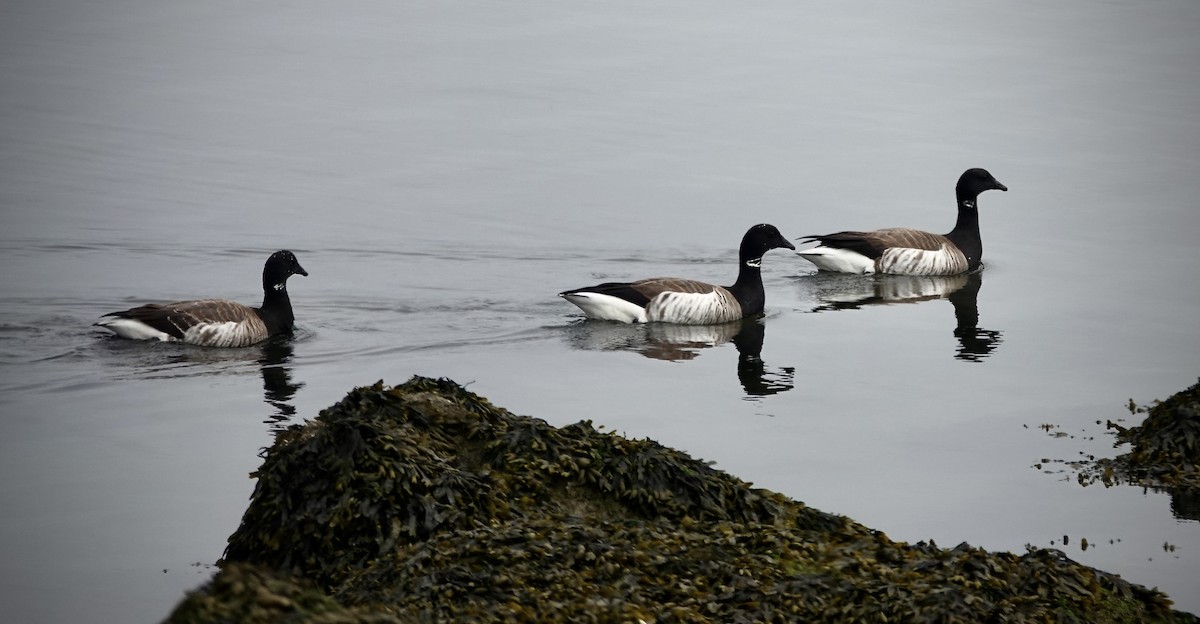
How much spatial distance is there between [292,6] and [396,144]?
1726 cm

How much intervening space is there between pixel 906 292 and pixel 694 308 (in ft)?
12.1

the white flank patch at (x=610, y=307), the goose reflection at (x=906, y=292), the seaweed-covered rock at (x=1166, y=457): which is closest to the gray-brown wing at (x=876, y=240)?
the goose reflection at (x=906, y=292)

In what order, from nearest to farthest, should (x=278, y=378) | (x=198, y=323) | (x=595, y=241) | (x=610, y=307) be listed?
1. (x=278, y=378)
2. (x=198, y=323)
3. (x=610, y=307)
4. (x=595, y=241)

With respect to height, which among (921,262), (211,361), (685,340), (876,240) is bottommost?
(211,361)

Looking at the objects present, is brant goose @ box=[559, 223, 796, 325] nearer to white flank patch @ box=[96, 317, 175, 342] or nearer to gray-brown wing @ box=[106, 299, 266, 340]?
gray-brown wing @ box=[106, 299, 266, 340]

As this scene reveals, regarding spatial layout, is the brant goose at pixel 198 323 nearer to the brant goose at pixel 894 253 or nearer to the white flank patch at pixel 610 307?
the white flank patch at pixel 610 307

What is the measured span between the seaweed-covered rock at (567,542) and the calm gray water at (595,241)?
4.21 ft

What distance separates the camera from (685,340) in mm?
16281

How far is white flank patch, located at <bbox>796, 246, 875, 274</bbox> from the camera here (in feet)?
63.6

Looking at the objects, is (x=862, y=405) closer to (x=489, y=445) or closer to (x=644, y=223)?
(x=489, y=445)

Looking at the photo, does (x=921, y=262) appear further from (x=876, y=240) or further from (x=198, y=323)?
(x=198, y=323)

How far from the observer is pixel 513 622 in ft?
20.8

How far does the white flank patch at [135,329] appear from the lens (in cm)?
1509

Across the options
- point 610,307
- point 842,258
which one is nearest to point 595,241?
point 842,258
